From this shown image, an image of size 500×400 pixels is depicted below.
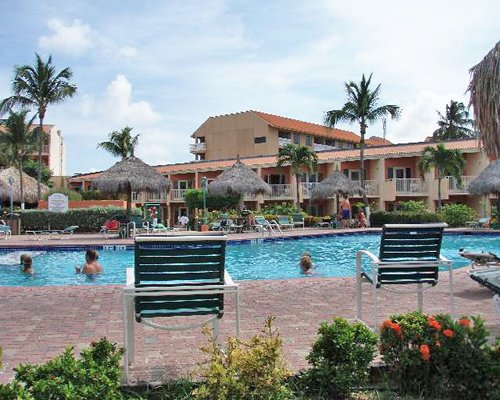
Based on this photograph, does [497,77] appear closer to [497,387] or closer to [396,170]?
[497,387]

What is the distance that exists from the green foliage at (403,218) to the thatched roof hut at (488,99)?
20271mm

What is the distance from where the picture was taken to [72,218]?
26.9 m

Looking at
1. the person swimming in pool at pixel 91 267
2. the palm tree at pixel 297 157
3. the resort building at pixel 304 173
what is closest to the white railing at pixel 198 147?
the resort building at pixel 304 173

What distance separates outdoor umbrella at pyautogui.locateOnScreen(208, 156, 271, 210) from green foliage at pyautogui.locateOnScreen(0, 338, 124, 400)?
77.4 feet

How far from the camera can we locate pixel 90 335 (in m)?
4.80

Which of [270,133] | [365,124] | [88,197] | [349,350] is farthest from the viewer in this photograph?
[270,133]

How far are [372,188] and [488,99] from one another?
29824 mm

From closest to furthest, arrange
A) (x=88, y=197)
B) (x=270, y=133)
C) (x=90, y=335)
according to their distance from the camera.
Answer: (x=90, y=335) → (x=88, y=197) → (x=270, y=133)

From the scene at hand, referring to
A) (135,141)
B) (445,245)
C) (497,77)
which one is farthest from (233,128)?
(497,77)

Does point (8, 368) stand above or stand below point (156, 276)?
below

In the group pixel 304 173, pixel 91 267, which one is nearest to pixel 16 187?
pixel 304 173

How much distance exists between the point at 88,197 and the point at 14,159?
687 centimetres

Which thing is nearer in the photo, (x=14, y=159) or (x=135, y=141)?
(x=14, y=159)

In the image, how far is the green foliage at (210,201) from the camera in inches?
1444
